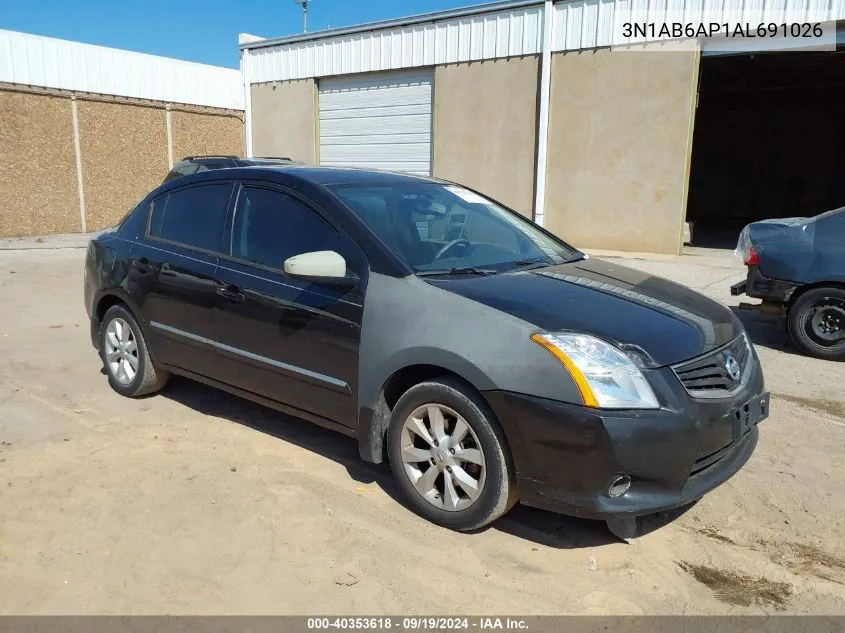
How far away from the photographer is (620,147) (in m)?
12.8

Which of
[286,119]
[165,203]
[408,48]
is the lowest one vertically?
[165,203]

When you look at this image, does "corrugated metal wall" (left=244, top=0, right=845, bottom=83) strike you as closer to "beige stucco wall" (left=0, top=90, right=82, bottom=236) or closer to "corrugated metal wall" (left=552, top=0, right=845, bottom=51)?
"corrugated metal wall" (left=552, top=0, right=845, bottom=51)

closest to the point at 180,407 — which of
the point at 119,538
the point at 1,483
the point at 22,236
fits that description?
the point at 1,483

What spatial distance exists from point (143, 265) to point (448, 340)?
266cm

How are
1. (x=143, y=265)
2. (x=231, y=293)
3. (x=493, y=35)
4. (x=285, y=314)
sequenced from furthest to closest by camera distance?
(x=493, y=35), (x=143, y=265), (x=231, y=293), (x=285, y=314)

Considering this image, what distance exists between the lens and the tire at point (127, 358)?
4906mm

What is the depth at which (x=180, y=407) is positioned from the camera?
495 centimetres

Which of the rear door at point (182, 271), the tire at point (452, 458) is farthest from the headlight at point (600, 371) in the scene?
the rear door at point (182, 271)

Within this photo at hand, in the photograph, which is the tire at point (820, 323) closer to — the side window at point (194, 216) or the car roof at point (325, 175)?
the car roof at point (325, 175)

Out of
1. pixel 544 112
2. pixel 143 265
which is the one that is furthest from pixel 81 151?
pixel 143 265

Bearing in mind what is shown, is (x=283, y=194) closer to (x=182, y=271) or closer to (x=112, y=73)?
(x=182, y=271)

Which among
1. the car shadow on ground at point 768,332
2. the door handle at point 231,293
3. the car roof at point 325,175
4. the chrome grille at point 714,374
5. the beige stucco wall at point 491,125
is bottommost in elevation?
the car shadow on ground at point 768,332

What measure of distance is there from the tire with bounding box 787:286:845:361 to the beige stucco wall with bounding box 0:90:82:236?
1646 cm

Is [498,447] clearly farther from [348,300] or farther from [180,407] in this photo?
[180,407]
